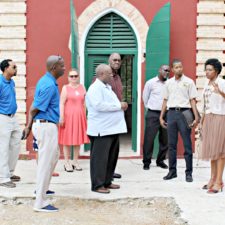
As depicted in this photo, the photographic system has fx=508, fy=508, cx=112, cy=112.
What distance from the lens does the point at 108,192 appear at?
682 centimetres

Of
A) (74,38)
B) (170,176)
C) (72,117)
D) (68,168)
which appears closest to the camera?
(170,176)

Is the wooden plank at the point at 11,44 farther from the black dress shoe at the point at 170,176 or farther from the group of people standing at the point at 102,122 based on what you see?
the black dress shoe at the point at 170,176

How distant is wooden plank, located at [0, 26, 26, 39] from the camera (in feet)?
31.2

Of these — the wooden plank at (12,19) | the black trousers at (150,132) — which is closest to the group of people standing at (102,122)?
the black trousers at (150,132)

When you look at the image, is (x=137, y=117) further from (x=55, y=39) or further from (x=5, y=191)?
(x=5, y=191)

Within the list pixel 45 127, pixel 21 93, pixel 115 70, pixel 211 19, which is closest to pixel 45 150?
pixel 45 127

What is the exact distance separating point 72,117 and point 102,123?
184 cm

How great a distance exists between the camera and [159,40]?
9305 millimetres

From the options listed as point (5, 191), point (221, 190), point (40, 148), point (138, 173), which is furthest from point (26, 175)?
point (221, 190)

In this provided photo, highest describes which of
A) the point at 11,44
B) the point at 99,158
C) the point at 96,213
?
the point at 11,44

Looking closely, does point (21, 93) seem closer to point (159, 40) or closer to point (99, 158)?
point (159, 40)

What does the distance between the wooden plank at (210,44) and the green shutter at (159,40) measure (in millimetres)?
684

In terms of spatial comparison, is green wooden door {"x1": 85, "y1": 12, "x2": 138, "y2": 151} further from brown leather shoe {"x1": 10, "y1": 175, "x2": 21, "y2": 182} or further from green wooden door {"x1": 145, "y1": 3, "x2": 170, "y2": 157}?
brown leather shoe {"x1": 10, "y1": 175, "x2": 21, "y2": 182}

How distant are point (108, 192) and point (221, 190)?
5.02 ft
